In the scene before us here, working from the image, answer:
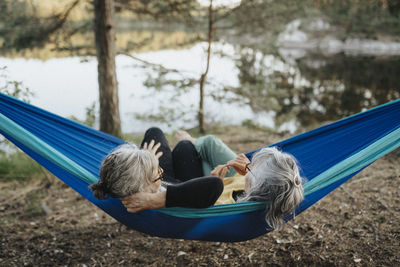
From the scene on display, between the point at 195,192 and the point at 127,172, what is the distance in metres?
0.26

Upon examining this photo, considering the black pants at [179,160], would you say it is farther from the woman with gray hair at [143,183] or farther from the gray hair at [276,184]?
the gray hair at [276,184]

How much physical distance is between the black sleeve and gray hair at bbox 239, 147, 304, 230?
159 millimetres

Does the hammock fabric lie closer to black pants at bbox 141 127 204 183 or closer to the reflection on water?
black pants at bbox 141 127 204 183

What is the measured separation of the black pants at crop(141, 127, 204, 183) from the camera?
1779 millimetres

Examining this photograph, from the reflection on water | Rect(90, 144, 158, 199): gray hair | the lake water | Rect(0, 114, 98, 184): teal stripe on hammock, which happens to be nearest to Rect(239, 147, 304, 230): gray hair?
Result: Rect(90, 144, 158, 199): gray hair

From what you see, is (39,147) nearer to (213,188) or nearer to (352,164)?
(213,188)

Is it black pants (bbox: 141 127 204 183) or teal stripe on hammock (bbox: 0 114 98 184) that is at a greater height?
teal stripe on hammock (bbox: 0 114 98 184)

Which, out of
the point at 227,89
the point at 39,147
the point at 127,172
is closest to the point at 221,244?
the point at 127,172

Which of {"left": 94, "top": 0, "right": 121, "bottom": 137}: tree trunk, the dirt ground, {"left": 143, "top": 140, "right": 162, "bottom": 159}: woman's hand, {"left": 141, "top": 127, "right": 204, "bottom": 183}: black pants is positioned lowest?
the dirt ground

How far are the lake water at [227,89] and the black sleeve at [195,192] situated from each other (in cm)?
156

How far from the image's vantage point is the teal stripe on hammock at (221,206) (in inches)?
50.1

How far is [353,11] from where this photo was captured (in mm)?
19125

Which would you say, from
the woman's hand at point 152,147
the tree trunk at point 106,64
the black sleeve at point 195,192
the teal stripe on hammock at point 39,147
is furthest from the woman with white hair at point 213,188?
the tree trunk at point 106,64

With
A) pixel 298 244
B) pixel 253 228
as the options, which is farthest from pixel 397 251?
pixel 253 228
